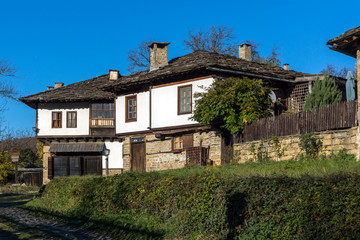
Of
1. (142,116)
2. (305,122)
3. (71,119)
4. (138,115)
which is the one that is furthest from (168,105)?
Result: (71,119)

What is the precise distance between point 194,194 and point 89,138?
21700 mm

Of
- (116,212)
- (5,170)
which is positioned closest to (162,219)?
(116,212)

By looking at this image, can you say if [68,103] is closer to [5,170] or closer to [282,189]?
[5,170]

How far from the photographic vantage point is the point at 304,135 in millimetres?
16328

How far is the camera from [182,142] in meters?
24.4

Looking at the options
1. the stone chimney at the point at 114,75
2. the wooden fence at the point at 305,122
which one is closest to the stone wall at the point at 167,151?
the wooden fence at the point at 305,122

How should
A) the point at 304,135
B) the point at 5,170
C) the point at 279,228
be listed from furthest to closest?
the point at 5,170 < the point at 304,135 < the point at 279,228

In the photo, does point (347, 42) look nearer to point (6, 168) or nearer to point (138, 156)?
point (138, 156)

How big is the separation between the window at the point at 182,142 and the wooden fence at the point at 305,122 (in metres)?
4.07

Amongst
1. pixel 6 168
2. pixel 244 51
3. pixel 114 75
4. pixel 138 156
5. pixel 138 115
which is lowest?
pixel 6 168

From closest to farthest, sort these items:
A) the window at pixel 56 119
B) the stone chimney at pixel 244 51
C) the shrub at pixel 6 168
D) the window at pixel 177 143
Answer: the window at pixel 177 143 → the stone chimney at pixel 244 51 → the window at pixel 56 119 → the shrub at pixel 6 168

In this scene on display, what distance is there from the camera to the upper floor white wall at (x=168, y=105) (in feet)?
77.3

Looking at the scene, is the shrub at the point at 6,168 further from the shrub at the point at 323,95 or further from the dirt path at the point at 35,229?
the shrub at the point at 323,95

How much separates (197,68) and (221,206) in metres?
13.2
